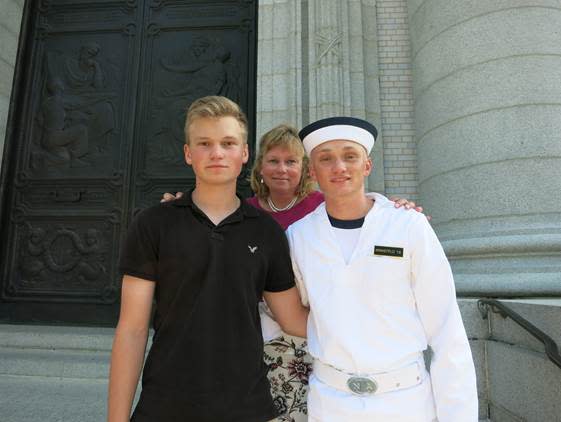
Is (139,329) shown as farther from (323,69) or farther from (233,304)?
(323,69)

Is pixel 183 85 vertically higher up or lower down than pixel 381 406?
higher up

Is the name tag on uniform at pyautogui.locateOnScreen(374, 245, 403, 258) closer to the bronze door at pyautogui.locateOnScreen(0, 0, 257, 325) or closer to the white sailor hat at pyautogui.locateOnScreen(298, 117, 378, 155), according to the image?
the white sailor hat at pyautogui.locateOnScreen(298, 117, 378, 155)

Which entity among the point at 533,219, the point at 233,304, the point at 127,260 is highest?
the point at 533,219

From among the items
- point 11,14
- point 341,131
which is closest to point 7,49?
point 11,14

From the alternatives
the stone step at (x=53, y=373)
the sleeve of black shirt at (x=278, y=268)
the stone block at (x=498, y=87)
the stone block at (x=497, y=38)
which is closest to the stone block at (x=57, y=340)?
the stone step at (x=53, y=373)

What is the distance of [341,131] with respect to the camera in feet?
5.91

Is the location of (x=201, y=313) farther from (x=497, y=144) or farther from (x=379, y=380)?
(x=497, y=144)

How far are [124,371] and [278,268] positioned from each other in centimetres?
72

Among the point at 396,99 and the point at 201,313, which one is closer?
the point at 201,313

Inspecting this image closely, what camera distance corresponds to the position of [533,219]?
12.8ft

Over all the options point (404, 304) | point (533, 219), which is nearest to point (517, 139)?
point (533, 219)

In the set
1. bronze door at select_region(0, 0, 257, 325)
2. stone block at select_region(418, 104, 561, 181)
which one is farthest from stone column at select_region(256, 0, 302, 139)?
stone block at select_region(418, 104, 561, 181)

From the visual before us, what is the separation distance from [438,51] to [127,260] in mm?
4530

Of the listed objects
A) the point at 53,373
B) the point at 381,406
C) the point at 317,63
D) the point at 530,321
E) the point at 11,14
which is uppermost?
the point at 11,14
